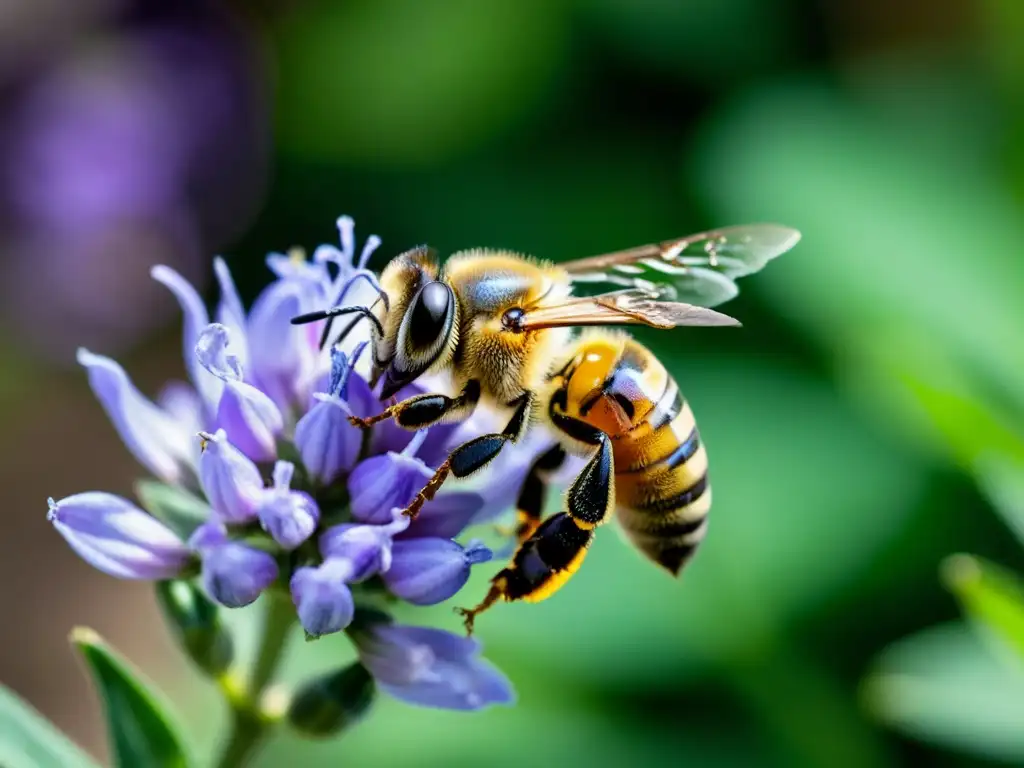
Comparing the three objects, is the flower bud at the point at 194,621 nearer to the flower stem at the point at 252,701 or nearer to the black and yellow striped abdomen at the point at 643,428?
the flower stem at the point at 252,701

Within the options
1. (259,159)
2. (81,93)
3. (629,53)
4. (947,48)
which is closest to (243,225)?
(259,159)

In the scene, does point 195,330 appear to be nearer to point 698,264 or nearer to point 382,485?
point 382,485

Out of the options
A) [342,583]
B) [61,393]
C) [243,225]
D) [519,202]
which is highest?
[342,583]

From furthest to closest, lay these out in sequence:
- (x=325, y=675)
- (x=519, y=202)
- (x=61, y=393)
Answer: (x=61, y=393) → (x=519, y=202) → (x=325, y=675)

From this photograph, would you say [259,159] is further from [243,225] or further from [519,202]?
[519,202]

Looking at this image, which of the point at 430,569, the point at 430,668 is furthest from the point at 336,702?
the point at 430,569

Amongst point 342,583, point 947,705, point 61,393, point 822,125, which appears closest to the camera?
point 342,583

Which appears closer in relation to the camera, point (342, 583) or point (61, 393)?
point (342, 583)

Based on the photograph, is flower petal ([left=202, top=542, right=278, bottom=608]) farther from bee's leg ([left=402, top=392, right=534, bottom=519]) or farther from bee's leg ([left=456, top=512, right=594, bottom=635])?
bee's leg ([left=456, top=512, right=594, bottom=635])
